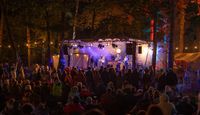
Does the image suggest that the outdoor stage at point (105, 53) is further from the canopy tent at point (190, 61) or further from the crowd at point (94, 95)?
the crowd at point (94, 95)

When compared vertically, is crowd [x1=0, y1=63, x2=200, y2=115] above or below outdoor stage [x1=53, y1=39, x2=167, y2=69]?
below

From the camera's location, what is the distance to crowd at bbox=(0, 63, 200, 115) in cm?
1169

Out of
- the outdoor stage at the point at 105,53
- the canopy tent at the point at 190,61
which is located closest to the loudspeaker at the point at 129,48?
the outdoor stage at the point at 105,53

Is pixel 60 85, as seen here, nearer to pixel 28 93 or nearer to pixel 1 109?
pixel 28 93

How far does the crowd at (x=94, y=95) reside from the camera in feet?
38.3

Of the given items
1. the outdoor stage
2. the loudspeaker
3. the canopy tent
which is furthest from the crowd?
the canopy tent

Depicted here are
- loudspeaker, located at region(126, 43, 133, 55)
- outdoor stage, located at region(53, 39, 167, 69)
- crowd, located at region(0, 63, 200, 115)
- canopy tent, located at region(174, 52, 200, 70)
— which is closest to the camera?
crowd, located at region(0, 63, 200, 115)

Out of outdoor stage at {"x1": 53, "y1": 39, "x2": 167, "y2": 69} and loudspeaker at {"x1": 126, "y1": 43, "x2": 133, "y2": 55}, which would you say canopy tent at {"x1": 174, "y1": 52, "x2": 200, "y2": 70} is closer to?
outdoor stage at {"x1": 53, "y1": 39, "x2": 167, "y2": 69}

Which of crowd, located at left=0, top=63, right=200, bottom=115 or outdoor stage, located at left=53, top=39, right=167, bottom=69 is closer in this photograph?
crowd, located at left=0, top=63, right=200, bottom=115

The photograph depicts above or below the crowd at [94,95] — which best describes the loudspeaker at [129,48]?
above

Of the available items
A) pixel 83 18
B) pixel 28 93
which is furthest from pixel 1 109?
pixel 83 18

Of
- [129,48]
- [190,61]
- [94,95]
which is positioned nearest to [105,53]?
[129,48]

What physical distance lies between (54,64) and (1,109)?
2201 cm

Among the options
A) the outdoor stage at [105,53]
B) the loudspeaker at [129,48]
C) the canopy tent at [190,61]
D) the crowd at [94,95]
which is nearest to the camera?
the crowd at [94,95]
